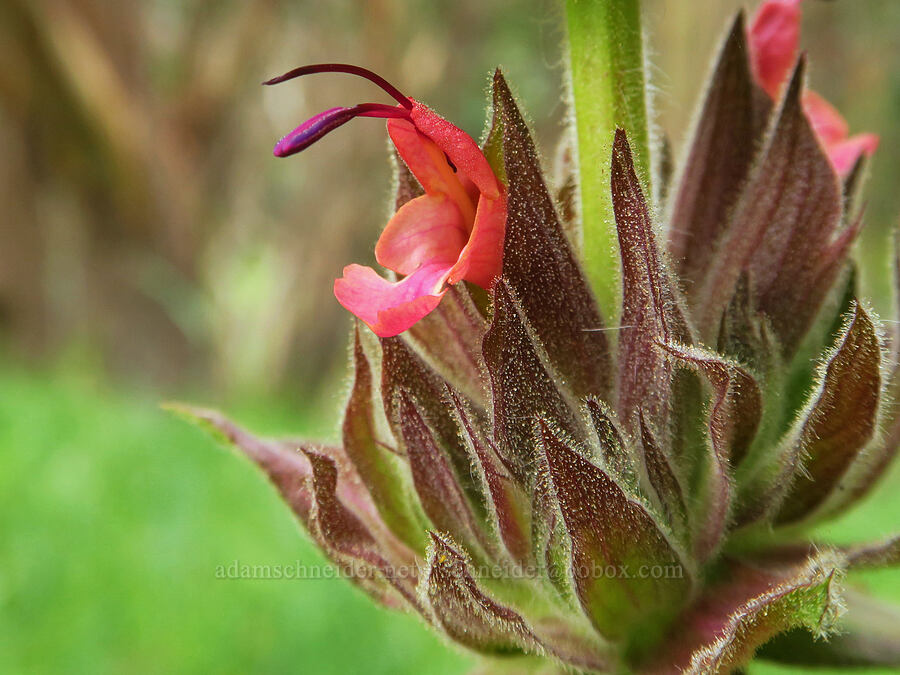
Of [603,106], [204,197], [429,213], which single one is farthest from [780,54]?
[204,197]

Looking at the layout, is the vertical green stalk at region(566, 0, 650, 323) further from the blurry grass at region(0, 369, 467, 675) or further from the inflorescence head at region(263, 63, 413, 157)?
the blurry grass at region(0, 369, 467, 675)

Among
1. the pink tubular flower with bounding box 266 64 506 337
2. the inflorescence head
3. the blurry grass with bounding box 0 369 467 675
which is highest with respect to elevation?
the inflorescence head

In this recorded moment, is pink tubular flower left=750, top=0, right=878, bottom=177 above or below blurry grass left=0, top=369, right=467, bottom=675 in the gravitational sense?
above

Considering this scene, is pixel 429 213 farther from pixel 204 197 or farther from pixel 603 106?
pixel 204 197

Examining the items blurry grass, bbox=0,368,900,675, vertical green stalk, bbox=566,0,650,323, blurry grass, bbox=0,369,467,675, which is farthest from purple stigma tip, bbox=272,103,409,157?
blurry grass, bbox=0,368,900,675

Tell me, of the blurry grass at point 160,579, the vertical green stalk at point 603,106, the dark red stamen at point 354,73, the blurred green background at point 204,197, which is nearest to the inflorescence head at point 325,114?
the dark red stamen at point 354,73
